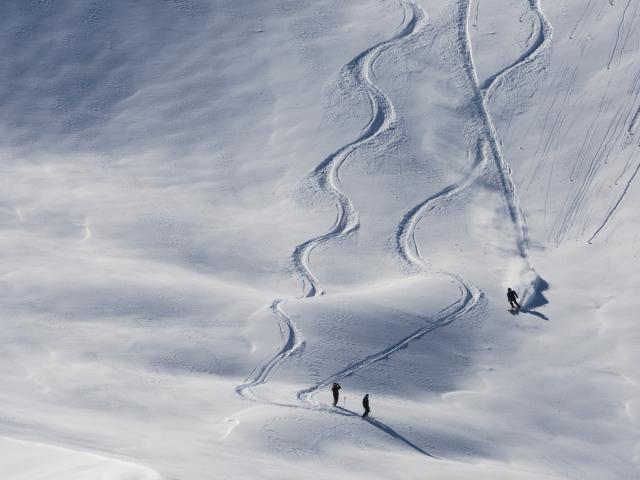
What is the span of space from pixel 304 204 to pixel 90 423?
16.7 m

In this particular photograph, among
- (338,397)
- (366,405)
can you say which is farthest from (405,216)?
(366,405)

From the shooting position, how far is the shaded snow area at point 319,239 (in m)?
26.4

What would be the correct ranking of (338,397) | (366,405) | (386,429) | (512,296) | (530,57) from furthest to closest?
(530,57), (512,296), (338,397), (366,405), (386,429)

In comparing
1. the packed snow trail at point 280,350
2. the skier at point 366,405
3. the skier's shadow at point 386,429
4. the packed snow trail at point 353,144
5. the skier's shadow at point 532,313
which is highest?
the packed snow trail at point 353,144

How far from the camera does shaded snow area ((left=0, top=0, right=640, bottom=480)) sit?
2636 cm

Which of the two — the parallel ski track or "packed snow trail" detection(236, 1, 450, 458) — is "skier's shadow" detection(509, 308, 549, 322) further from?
the parallel ski track

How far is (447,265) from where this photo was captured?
118ft

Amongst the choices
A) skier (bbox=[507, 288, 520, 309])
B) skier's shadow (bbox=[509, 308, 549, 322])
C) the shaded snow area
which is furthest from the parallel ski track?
skier's shadow (bbox=[509, 308, 549, 322])

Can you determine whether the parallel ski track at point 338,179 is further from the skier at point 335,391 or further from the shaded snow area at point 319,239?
the skier at point 335,391

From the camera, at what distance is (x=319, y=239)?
3784cm

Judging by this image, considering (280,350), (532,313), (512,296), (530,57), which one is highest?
(530,57)

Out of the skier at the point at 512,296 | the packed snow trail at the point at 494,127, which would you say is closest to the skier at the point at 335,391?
the skier at the point at 512,296

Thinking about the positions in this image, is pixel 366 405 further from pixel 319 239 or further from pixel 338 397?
pixel 319 239

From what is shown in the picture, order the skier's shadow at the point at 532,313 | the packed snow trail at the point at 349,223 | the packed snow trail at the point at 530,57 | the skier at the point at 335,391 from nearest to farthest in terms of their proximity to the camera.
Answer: the skier at the point at 335,391 < the packed snow trail at the point at 349,223 < the skier's shadow at the point at 532,313 < the packed snow trail at the point at 530,57
